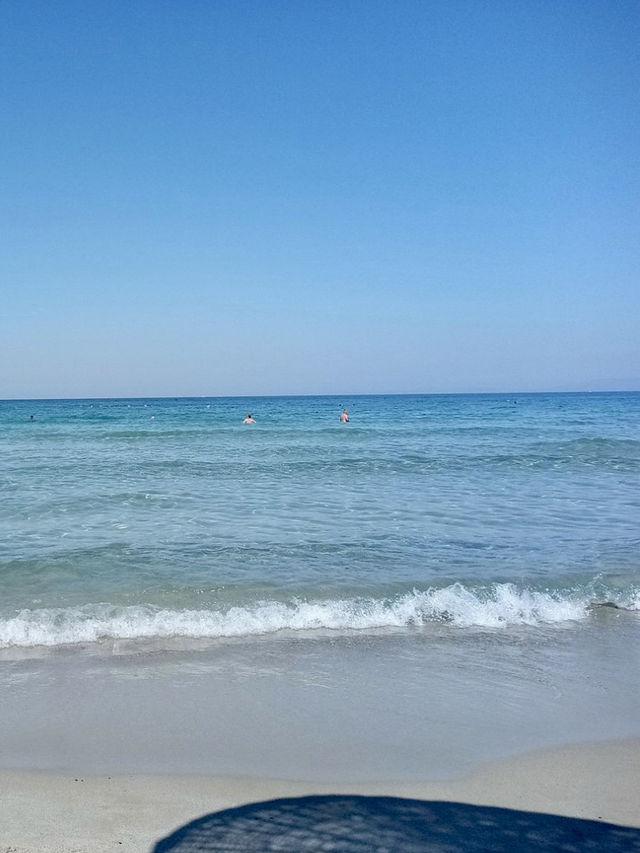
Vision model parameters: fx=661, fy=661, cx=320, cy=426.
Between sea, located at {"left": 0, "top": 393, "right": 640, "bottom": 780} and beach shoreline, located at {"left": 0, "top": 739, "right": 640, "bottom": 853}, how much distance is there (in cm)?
16

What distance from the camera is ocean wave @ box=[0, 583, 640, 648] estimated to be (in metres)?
6.54

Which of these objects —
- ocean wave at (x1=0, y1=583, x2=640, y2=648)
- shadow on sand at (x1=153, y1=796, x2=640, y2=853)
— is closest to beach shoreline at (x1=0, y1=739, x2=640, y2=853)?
shadow on sand at (x1=153, y1=796, x2=640, y2=853)

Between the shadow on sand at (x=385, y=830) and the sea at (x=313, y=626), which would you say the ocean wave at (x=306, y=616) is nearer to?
the sea at (x=313, y=626)

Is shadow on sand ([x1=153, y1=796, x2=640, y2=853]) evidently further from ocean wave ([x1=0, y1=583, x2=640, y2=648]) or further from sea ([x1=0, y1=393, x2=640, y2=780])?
ocean wave ([x1=0, y1=583, x2=640, y2=648])

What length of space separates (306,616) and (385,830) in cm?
347

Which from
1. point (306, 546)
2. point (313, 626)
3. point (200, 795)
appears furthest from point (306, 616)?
point (200, 795)

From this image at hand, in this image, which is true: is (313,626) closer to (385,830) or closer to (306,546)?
(306,546)

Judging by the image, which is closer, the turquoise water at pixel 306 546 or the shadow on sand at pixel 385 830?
the shadow on sand at pixel 385 830

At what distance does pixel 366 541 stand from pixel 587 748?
5.63 meters

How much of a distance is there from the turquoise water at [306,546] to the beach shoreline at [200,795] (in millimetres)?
2472

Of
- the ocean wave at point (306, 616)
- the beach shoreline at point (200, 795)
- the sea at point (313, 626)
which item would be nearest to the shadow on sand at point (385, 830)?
the beach shoreline at point (200, 795)

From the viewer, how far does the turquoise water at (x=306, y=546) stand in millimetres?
7094

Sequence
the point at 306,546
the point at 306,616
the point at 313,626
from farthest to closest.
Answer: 1. the point at 306,546
2. the point at 306,616
3. the point at 313,626

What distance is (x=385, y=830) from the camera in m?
3.62
